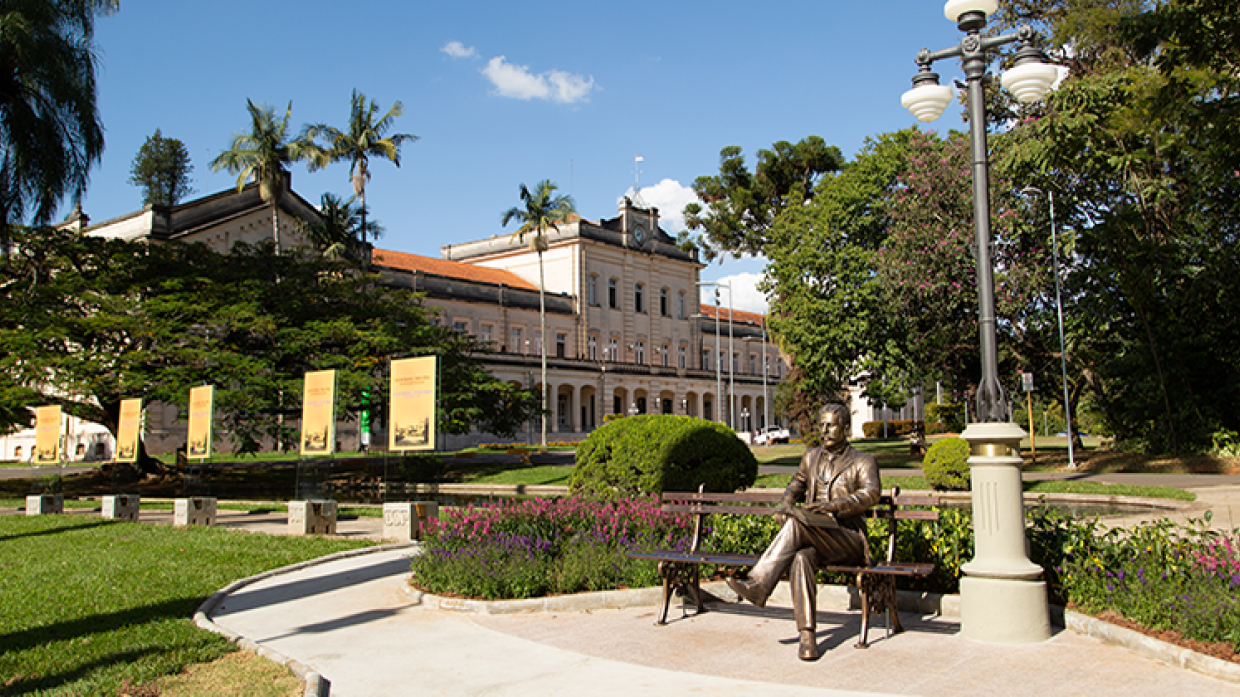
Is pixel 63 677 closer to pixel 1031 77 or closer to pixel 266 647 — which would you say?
pixel 266 647

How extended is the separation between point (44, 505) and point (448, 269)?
46.1 m

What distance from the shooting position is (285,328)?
27.2 meters

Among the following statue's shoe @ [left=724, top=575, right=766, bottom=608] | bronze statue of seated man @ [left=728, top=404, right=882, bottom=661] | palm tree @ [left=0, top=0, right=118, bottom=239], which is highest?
palm tree @ [left=0, top=0, right=118, bottom=239]

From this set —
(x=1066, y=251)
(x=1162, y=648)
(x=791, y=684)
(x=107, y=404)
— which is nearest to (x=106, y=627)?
(x=791, y=684)

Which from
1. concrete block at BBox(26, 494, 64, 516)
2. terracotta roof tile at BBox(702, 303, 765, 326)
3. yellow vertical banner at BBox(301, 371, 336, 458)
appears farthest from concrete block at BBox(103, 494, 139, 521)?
terracotta roof tile at BBox(702, 303, 765, 326)

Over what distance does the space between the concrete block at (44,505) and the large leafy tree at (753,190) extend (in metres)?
29.7

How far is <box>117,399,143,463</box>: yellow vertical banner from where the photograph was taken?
69.2ft

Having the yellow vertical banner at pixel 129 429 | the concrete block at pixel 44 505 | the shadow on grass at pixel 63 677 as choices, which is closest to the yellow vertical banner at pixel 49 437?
the yellow vertical banner at pixel 129 429

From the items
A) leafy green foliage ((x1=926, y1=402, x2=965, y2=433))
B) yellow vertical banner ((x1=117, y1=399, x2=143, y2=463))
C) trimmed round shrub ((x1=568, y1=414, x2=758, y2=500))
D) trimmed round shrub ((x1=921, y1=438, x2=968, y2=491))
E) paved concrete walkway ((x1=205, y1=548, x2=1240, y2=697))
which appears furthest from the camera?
leafy green foliage ((x1=926, y1=402, x2=965, y2=433))

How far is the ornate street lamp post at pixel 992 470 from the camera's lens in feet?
19.4

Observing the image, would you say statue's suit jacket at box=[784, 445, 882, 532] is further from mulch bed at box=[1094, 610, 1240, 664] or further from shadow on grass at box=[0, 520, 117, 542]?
shadow on grass at box=[0, 520, 117, 542]

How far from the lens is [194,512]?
588 inches

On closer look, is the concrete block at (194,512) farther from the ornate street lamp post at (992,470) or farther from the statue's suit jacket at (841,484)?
the ornate street lamp post at (992,470)

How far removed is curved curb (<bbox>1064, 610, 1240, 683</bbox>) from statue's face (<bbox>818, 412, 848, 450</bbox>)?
202 cm
